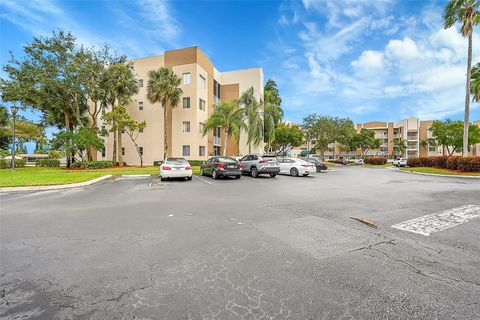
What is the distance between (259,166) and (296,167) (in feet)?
12.9

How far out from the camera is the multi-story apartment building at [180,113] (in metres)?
31.3

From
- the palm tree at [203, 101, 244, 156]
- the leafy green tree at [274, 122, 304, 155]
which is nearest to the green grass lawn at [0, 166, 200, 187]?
the palm tree at [203, 101, 244, 156]

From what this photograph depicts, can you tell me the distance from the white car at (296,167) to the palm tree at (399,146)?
2749 inches

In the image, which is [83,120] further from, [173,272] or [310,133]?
[310,133]

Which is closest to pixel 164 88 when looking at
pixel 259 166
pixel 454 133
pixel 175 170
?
pixel 175 170

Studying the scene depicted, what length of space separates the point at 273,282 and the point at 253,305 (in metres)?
0.54

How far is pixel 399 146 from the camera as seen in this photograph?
74125 millimetres

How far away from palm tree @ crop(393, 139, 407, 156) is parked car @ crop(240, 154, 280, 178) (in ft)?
240

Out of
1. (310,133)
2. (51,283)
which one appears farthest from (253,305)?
(310,133)

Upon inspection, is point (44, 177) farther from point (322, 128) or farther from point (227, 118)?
point (322, 128)

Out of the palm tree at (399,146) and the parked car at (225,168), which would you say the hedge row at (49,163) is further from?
the palm tree at (399,146)

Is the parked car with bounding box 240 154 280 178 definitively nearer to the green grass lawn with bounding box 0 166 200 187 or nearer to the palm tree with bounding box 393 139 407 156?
the green grass lawn with bounding box 0 166 200 187

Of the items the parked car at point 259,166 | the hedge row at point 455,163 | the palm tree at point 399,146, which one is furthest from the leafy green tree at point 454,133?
the parked car at point 259,166

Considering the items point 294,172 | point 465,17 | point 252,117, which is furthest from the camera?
point 252,117
